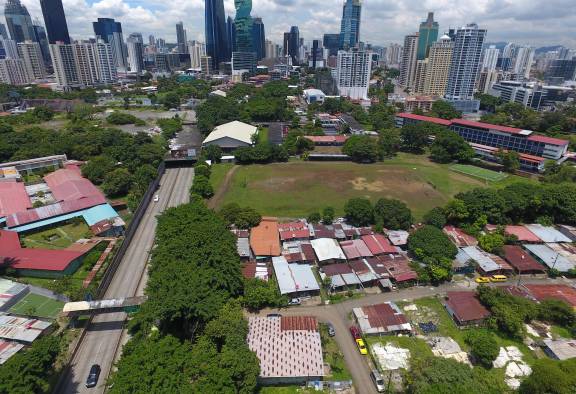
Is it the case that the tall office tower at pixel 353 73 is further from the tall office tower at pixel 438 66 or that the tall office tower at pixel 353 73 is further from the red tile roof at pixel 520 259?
the red tile roof at pixel 520 259

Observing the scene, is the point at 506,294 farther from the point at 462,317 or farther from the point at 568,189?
the point at 568,189

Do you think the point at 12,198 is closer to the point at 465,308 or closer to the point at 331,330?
the point at 331,330

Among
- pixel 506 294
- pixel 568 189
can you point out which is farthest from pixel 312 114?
pixel 506 294

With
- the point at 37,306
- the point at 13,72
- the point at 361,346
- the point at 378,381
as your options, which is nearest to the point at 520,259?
the point at 361,346

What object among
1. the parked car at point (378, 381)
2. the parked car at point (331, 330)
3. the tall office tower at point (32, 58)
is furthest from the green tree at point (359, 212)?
the tall office tower at point (32, 58)

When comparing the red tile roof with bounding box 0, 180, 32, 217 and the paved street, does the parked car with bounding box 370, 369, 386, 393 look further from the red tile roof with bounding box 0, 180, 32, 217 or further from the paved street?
the red tile roof with bounding box 0, 180, 32, 217

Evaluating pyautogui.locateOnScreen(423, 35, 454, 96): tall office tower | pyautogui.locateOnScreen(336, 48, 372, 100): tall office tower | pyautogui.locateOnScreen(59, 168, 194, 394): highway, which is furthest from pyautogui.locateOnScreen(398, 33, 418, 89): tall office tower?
pyautogui.locateOnScreen(59, 168, 194, 394): highway
